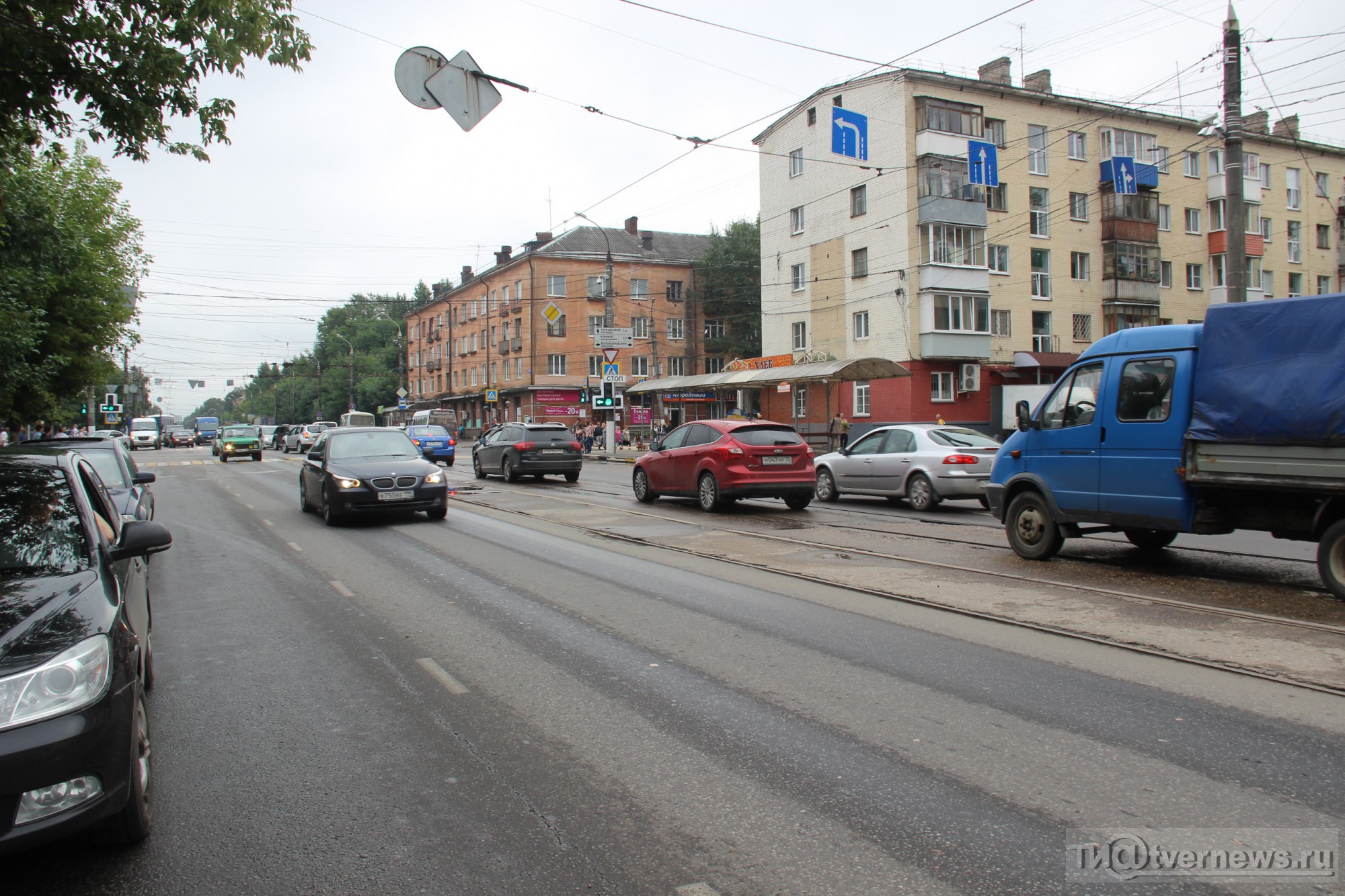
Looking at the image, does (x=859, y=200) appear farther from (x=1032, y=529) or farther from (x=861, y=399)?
(x=1032, y=529)

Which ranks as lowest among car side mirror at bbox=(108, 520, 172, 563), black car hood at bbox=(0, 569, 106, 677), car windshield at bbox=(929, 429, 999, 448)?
black car hood at bbox=(0, 569, 106, 677)

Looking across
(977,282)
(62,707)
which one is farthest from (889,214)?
(62,707)

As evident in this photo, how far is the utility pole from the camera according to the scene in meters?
14.2

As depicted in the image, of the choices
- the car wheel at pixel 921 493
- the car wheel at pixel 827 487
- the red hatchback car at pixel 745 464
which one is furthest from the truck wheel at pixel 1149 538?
the car wheel at pixel 827 487

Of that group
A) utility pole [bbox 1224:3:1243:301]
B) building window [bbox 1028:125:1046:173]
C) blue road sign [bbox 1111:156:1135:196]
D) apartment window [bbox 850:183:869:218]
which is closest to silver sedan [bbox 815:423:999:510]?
utility pole [bbox 1224:3:1243:301]

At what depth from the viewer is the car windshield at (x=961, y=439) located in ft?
49.7

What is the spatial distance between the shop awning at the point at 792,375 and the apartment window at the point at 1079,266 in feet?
43.9

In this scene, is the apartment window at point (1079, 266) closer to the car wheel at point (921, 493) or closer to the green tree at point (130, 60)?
the car wheel at point (921, 493)

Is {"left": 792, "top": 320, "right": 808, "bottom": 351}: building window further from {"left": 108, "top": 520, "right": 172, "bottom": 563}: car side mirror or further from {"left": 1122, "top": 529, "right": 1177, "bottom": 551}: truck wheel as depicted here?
{"left": 108, "top": 520, "right": 172, "bottom": 563}: car side mirror

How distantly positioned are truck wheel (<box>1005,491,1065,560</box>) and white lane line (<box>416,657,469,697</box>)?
262 inches

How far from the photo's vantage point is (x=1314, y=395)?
272 inches

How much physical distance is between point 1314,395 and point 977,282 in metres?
33.5

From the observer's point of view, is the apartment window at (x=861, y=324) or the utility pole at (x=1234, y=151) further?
the apartment window at (x=861, y=324)

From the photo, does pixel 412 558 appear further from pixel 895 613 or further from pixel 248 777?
pixel 248 777
